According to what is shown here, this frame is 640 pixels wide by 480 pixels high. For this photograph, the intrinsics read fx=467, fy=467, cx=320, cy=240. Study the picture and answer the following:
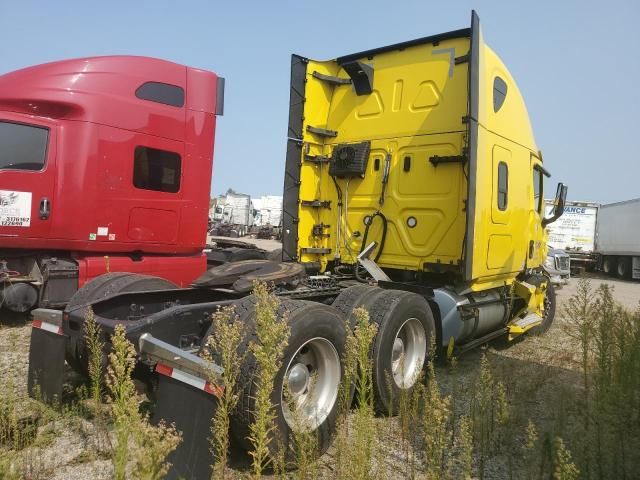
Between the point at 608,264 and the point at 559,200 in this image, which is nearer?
the point at 559,200

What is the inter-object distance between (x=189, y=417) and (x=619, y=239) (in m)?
23.4

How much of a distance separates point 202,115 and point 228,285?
350 cm

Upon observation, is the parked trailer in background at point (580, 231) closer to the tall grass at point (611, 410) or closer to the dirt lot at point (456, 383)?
the dirt lot at point (456, 383)

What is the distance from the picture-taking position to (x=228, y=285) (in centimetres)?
419

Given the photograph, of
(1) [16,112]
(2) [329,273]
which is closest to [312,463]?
(2) [329,273]

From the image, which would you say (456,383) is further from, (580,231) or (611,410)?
(580,231)

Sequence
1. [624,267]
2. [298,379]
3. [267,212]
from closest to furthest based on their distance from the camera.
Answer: [298,379]
[624,267]
[267,212]

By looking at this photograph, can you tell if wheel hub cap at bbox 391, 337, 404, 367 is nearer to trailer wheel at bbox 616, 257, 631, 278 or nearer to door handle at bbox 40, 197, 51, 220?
door handle at bbox 40, 197, 51, 220

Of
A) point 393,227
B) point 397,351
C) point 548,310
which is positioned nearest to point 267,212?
point 548,310

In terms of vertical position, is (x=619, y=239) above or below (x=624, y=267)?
above

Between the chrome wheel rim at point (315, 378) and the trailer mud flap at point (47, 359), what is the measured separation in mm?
1647

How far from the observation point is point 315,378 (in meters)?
3.25

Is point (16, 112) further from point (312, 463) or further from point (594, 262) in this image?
point (594, 262)

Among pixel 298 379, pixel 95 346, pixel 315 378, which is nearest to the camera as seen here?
pixel 95 346
